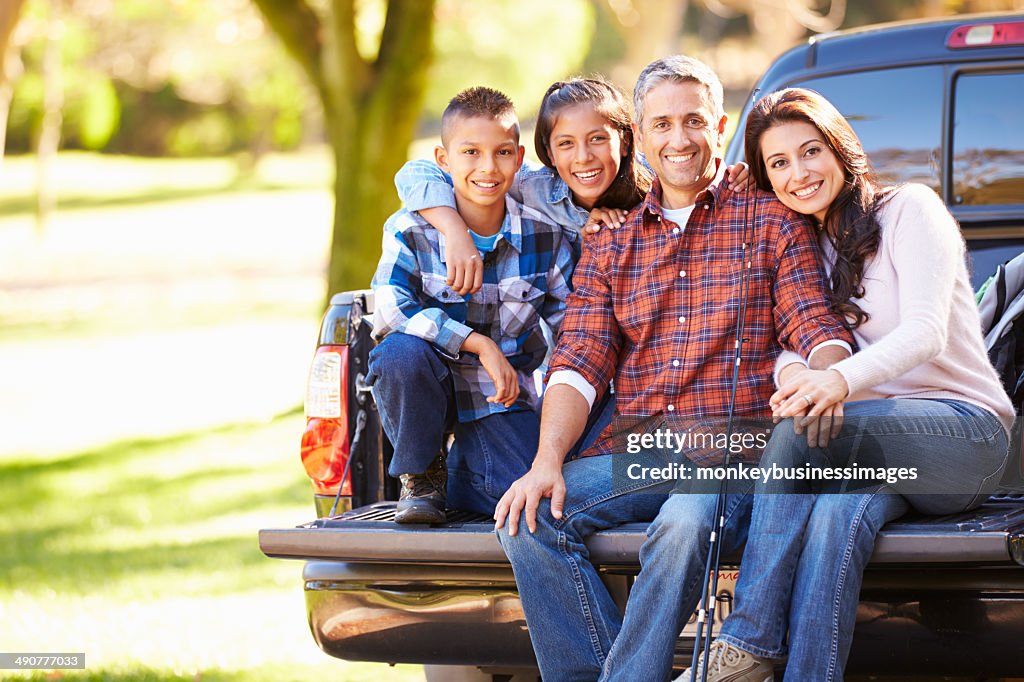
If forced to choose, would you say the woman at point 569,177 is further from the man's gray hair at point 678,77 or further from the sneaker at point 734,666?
the sneaker at point 734,666

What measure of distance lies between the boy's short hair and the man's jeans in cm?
109

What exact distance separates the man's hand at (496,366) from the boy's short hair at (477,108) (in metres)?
0.62

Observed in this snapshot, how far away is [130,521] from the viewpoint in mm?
8547

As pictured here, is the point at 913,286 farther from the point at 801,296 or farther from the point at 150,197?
the point at 150,197

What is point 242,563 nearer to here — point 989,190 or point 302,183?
point 989,190

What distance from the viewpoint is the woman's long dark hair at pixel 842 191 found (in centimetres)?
348

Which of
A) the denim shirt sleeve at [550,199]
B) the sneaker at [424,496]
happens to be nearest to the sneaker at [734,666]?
the sneaker at [424,496]

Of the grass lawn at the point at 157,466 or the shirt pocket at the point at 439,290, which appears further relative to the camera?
the grass lawn at the point at 157,466

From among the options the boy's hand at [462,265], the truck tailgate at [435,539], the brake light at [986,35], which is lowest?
the truck tailgate at [435,539]

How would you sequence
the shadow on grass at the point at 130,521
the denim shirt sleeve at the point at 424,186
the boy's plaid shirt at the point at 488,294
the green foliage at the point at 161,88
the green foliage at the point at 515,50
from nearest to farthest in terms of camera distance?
the boy's plaid shirt at the point at 488,294 → the denim shirt sleeve at the point at 424,186 → the shadow on grass at the point at 130,521 → the green foliage at the point at 161,88 → the green foliage at the point at 515,50

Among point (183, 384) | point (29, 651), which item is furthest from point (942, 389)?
point (183, 384)

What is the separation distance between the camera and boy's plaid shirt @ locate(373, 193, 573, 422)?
3.79m

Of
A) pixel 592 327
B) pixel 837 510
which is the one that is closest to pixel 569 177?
pixel 592 327

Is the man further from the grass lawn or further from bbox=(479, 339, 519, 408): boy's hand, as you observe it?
the grass lawn
